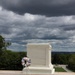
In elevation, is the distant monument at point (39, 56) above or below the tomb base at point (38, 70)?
above

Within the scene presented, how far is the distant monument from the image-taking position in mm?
19234

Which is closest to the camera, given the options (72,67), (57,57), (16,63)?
(16,63)

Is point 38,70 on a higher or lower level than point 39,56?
lower

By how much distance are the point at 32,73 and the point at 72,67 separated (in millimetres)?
31713

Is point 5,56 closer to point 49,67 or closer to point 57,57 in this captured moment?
point 49,67

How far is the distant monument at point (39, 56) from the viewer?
19234mm

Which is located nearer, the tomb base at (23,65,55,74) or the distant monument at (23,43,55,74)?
the tomb base at (23,65,55,74)

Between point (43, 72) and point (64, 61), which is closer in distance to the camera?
point (43, 72)

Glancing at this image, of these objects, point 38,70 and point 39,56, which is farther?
point 39,56

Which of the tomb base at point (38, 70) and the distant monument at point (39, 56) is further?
the distant monument at point (39, 56)

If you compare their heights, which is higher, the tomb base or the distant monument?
the distant monument

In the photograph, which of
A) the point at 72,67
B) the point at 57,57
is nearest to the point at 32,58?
the point at 72,67

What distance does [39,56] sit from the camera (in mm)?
19516

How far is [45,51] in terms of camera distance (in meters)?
19.5
